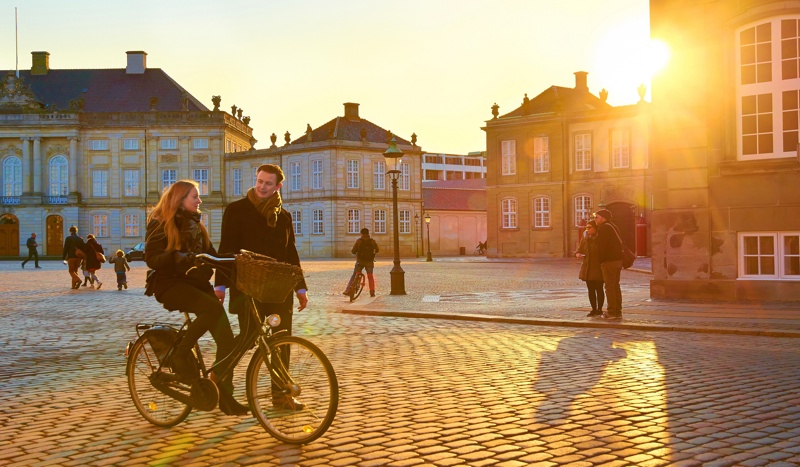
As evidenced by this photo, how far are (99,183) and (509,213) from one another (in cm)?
3644

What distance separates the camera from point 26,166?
→ 243 feet

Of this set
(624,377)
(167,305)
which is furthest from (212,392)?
(624,377)

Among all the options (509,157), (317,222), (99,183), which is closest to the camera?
(509,157)

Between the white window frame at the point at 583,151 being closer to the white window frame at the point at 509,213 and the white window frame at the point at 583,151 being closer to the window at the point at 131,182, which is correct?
the white window frame at the point at 509,213

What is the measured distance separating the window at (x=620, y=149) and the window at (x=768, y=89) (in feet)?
116

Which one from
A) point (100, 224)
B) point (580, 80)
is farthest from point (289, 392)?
point (100, 224)

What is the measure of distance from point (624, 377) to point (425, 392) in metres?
2.01

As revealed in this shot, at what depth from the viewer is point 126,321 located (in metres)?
15.0

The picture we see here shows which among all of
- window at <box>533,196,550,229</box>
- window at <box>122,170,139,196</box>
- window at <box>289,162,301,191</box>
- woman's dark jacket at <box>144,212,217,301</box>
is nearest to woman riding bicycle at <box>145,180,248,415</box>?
woman's dark jacket at <box>144,212,217,301</box>

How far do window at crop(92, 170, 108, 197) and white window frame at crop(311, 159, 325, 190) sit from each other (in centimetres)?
1804

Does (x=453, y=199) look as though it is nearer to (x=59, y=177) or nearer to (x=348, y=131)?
(x=348, y=131)

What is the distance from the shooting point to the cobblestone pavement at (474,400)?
5.42 metres

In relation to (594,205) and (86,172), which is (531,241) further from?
(86,172)

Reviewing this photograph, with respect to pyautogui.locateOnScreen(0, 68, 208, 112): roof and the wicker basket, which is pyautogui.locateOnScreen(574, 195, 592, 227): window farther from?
the wicker basket
